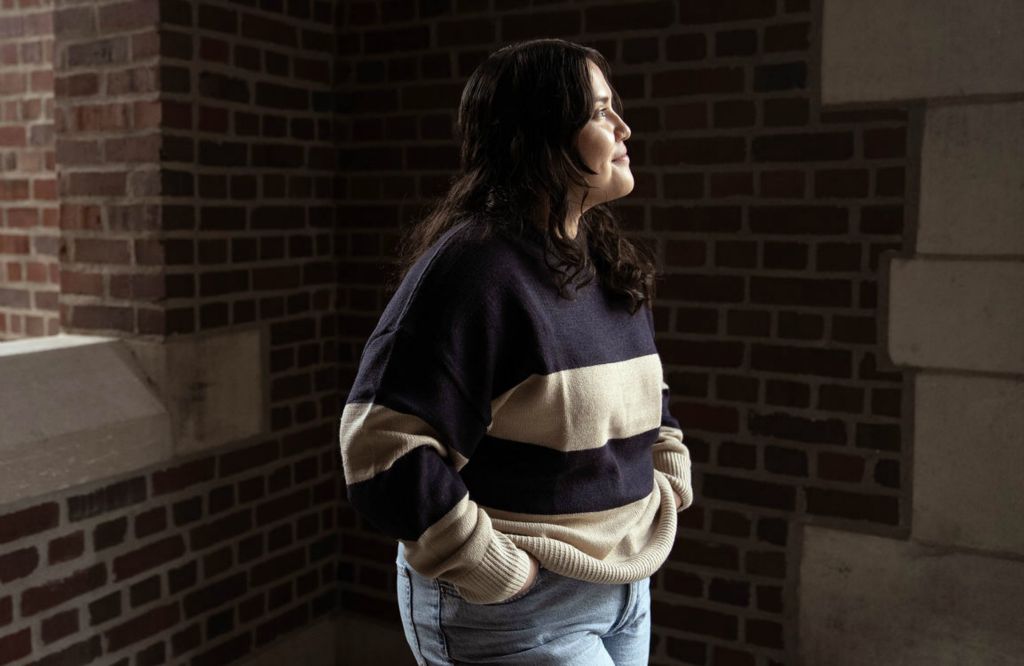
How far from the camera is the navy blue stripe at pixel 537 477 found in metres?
1.50

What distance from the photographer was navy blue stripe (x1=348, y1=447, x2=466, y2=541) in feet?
4.59

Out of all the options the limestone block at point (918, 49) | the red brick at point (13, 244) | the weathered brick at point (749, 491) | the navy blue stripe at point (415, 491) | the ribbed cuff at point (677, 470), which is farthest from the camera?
the red brick at point (13, 244)

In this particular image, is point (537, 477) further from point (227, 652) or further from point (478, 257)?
point (227, 652)

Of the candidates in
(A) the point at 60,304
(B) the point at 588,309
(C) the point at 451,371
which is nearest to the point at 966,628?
(B) the point at 588,309

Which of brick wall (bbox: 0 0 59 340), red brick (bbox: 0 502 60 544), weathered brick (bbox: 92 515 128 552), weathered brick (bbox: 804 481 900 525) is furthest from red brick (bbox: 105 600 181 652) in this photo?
weathered brick (bbox: 804 481 900 525)

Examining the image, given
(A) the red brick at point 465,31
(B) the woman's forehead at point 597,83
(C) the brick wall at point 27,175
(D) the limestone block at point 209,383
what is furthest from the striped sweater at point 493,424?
(C) the brick wall at point 27,175

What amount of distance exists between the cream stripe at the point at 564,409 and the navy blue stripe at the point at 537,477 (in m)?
0.02

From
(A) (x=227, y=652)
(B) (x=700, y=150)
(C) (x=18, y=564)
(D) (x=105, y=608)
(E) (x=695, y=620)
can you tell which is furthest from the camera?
(A) (x=227, y=652)

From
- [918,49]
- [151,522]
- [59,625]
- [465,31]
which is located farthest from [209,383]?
[918,49]

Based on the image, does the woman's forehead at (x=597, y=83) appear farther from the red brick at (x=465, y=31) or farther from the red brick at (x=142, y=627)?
the red brick at (x=142, y=627)

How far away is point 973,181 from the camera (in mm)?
2295

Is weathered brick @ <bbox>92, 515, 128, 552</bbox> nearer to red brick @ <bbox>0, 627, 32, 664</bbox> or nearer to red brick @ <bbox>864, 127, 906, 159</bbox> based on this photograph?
red brick @ <bbox>0, 627, 32, 664</bbox>

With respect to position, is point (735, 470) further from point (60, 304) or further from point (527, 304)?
point (60, 304)

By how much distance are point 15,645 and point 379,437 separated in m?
1.36
